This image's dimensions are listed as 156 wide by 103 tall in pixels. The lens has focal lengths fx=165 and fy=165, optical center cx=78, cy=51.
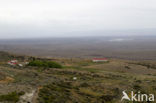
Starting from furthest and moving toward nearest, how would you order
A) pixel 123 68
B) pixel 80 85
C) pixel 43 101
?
1. pixel 123 68
2. pixel 80 85
3. pixel 43 101

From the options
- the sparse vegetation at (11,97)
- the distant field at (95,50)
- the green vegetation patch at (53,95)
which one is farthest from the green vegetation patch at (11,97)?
the distant field at (95,50)

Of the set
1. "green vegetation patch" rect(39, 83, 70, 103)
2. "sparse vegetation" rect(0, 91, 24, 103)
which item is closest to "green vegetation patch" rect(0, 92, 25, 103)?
"sparse vegetation" rect(0, 91, 24, 103)

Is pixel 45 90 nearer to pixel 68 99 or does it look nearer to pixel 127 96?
pixel 68 99

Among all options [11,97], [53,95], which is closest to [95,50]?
[53,95]

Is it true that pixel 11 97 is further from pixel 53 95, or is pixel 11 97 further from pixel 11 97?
pixel 53 95

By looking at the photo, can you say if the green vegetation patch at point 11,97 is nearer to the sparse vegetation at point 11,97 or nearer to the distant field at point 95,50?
the sparse vegetation at point 11,97

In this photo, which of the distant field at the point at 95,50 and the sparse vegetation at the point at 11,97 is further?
the distant field at the point at 95,50

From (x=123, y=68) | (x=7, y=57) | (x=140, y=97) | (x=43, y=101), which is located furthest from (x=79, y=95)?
(x=7, y=57)

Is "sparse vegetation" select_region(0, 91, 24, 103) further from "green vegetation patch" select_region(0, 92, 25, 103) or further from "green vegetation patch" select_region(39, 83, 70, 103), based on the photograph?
"green vegetation patch" select_region(39, 83, 70, 103)

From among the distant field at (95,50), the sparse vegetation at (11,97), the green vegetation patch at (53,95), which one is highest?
the sparse vegetation at (11,97)

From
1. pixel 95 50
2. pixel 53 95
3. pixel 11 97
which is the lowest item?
pixel 95 50

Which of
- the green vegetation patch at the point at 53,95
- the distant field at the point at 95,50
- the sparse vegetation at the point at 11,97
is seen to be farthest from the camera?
the distant field at the point at 95,50
